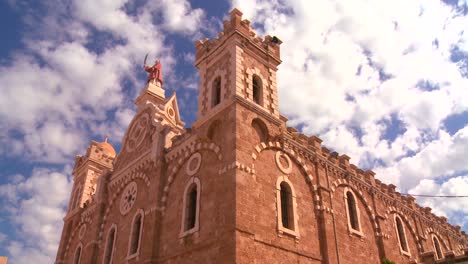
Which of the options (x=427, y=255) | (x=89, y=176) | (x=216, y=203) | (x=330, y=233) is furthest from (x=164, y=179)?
(x=427, y=255)

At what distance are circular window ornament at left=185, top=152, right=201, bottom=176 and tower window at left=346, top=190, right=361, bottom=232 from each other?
8874 mm

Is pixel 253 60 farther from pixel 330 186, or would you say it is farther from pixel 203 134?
pixel 330 186

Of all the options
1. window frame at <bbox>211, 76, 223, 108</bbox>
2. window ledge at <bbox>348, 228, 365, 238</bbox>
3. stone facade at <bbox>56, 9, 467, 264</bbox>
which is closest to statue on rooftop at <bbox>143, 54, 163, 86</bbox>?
stone facade at <bbox>56, 9, 467, 264</bbox>

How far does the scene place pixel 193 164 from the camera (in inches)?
774

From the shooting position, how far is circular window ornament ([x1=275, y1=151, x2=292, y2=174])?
19.1m

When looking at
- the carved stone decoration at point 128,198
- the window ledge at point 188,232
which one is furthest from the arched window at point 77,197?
the window ledge at point 188,232

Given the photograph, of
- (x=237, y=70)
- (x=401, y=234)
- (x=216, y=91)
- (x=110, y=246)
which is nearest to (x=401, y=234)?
(x=401, y=234)

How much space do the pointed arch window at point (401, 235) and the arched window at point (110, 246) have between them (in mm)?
17779

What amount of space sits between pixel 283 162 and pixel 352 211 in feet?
20.2

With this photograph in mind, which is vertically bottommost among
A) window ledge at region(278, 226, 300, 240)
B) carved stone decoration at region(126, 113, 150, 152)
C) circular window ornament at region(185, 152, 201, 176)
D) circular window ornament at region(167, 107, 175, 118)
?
window ledge at region(278, 226, 300, 240)

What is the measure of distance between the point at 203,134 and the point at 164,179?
4.03 m

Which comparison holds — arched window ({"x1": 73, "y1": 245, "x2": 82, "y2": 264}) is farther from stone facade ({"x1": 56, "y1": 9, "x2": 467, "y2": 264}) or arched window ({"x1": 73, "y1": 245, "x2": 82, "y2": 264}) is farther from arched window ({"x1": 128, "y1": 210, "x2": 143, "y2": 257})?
arched window ({"x1": 128, "y1": 210, "x2": 143, "y2": 257})

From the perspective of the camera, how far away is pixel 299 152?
20.9 m

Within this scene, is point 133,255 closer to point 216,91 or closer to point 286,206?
point 286,206
